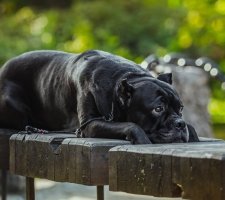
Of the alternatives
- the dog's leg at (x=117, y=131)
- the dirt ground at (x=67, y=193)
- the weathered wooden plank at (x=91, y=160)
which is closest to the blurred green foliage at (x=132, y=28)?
the dirt ground at (x=67, y=193)

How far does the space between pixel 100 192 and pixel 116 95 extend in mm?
555

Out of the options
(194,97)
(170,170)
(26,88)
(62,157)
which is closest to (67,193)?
(194,97)

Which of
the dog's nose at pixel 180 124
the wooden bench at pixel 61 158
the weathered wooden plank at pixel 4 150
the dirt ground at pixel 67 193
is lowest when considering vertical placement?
the dirt ground at pixel 67 193

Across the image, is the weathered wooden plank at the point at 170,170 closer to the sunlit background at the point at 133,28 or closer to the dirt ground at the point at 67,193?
the dirt ground at the point at 67,193

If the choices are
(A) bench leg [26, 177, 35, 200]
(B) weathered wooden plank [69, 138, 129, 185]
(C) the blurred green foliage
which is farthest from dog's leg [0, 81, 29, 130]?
(C) the blurred green foliage

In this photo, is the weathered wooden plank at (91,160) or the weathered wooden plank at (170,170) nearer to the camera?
the weathered wooden plank at (170,170)

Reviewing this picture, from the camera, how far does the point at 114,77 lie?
5.22 metres

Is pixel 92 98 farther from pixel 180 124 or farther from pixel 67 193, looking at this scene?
pixel 67 193

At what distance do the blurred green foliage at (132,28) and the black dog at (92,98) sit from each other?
978cm

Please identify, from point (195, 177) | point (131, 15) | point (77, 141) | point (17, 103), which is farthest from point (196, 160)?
point (131, 15)

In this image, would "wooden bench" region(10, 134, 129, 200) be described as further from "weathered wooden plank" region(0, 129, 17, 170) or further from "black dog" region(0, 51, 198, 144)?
"weathered wooden plank" region(0, 129, 17, 170)

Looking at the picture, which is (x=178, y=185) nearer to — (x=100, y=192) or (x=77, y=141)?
(x=77, y=141)

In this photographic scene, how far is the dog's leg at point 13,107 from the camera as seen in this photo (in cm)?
598

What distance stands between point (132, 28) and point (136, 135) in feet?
44.4
